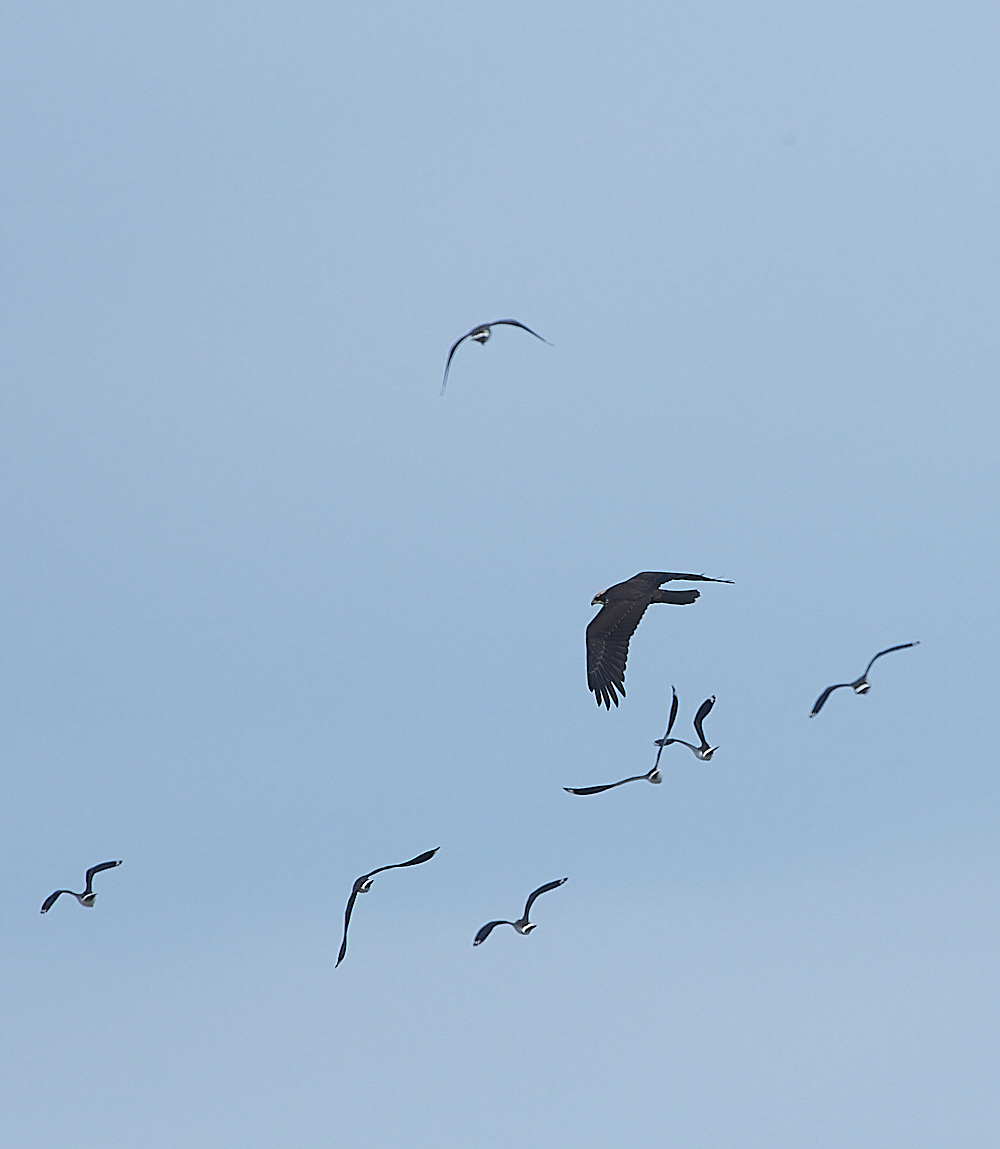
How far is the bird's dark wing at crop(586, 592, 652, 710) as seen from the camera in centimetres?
6838

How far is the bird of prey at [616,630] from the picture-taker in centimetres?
6838

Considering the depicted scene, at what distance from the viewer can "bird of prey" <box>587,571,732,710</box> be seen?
6838 cm

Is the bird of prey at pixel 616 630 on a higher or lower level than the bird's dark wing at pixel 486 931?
higher

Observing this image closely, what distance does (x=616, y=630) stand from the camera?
6856 centimetres

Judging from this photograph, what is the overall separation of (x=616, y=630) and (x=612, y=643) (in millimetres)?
387

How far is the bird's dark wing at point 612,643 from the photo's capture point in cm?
6838

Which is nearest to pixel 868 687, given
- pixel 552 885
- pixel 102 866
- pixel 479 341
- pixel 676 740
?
pixel 676 740

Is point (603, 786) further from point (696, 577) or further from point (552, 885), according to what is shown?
point (696, 577)

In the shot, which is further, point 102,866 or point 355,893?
point 102,866

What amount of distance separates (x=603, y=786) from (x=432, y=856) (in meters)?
4.57

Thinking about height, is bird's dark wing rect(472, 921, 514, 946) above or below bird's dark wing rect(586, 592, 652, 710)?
below

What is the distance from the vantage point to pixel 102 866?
70750 mm

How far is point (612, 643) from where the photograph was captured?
225 ft

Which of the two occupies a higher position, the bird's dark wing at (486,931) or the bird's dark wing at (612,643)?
the bird's dark wing at (612,643)
